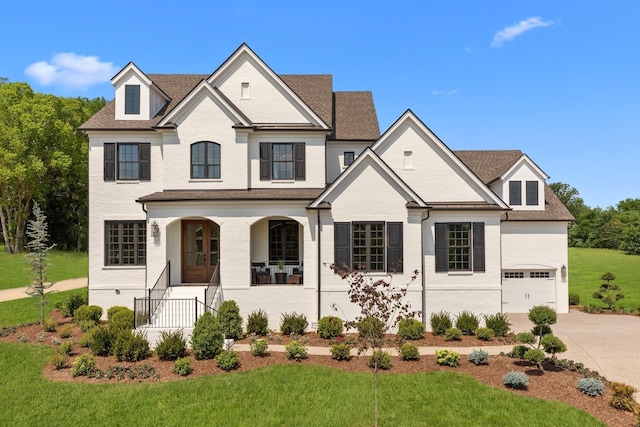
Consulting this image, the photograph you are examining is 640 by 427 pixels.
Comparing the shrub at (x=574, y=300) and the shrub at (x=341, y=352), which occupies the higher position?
the shrub at (x=341, y=352)

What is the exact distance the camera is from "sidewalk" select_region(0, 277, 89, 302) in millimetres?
24375

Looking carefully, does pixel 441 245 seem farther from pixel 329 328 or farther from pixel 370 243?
pixel 329 328

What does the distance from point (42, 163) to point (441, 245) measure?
38771 mm

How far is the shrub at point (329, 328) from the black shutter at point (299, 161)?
255 inches

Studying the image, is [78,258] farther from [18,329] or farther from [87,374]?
[87,374]

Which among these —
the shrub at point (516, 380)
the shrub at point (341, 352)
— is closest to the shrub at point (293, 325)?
the shrub at point (341, 352)

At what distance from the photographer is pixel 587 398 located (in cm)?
1058

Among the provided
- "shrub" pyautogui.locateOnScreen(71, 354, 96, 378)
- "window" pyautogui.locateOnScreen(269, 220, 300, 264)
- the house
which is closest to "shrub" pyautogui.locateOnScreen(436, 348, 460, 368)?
the house

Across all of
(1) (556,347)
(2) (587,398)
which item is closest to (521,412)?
(2) (587,398)

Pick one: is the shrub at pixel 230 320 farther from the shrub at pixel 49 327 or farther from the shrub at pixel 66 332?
the shrub at pixel 49 327

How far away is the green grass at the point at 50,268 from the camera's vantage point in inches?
1182

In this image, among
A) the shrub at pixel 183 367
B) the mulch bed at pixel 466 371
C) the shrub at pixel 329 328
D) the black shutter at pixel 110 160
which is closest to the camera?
the mulch bed at pixel 466 371

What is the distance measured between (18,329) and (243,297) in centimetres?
901

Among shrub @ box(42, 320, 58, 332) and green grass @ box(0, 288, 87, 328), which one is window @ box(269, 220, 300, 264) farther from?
green grass @ box(0, 288, 87, 328)
